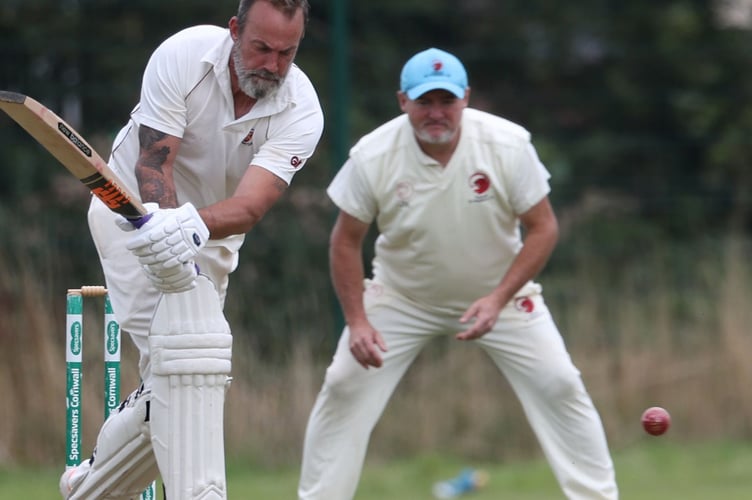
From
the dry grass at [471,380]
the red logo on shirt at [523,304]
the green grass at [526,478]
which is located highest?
the red logo on shirt at [523,304]

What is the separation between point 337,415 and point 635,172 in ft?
15.2

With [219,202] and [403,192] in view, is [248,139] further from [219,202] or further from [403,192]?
[403,192]

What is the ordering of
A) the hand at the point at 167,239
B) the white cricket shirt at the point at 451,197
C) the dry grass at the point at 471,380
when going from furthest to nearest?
the dry grass at the point at 471,380
the white cricket shirt at the point at 451,197
the hand at the point at 167,239

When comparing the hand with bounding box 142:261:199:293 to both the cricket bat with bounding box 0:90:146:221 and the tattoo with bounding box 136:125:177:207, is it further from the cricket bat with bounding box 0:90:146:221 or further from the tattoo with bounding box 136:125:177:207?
the tattoo with bounding box 136:125:177:207

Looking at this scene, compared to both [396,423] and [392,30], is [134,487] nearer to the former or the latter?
[396,423]

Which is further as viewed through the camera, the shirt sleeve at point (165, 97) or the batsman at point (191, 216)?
the shirt sleeve at point (165, 97)

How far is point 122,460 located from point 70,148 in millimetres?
1051

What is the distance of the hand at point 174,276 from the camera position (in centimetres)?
371

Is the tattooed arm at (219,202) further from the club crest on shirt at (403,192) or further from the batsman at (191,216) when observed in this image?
the club crest on shirt at (403,192)

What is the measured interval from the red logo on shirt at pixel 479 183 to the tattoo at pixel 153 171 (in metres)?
1.50

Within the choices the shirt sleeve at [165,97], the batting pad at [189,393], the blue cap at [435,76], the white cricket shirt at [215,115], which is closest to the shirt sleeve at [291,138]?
the white cricket shirt at [215,115]

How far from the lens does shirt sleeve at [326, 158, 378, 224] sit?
17.5 feet

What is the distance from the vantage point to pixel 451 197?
5.33m

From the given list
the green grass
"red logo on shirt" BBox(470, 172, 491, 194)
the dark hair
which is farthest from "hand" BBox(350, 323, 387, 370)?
the green grass
